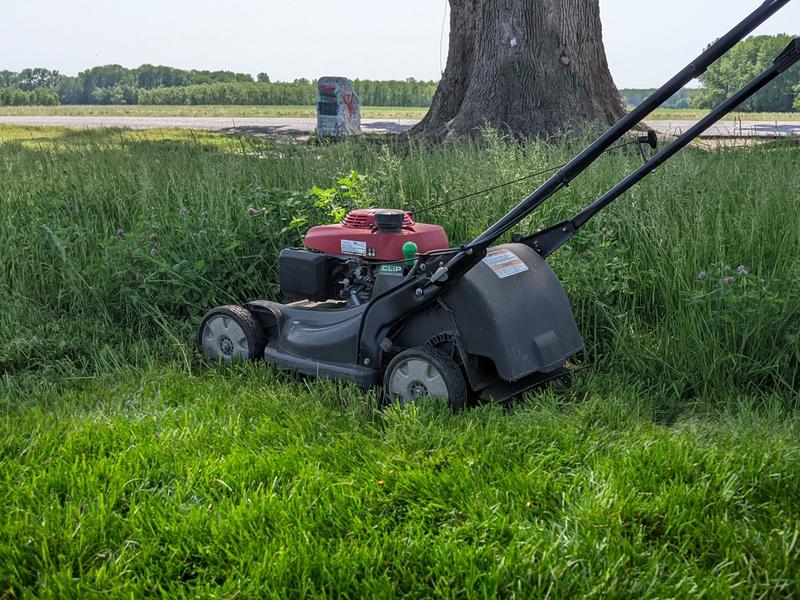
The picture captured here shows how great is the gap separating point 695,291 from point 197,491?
2241 millimetres

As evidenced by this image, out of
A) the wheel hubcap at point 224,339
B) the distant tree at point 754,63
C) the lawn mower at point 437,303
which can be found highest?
the distant tree at point 754,63

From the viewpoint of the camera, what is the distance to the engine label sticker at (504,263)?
340 centimetres

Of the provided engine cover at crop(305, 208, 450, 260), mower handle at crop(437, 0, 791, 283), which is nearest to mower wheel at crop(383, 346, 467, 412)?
mower handle at crop(437, 0, 791, 283)

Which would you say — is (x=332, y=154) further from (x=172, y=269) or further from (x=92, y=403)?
(x=92, y=403)

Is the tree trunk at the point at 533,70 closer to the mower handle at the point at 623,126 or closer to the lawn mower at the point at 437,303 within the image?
the lawn mower at the point at 437,303

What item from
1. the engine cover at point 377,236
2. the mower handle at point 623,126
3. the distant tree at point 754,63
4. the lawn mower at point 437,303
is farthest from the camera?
the distant tree at point 754,63

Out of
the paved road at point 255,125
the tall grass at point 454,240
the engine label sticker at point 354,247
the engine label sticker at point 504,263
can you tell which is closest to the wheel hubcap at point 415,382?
the engine label sticker at point 504,263

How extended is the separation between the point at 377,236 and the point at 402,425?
926 millimetres

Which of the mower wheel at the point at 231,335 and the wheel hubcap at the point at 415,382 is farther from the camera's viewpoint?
the mower wheel at the point at 231,335

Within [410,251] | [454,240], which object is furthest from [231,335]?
[454,240]

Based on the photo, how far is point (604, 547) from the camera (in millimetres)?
2348

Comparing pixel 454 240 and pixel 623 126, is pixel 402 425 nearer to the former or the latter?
pixel 623 126

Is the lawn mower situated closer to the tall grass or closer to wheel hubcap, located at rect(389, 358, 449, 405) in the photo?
wheel hubcap, located at rect(389, 358, 449, 405)

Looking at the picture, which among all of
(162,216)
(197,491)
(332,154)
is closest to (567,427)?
(197,491)
